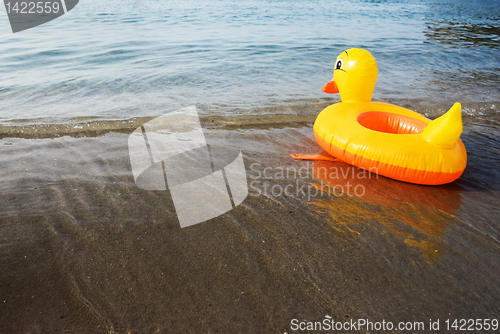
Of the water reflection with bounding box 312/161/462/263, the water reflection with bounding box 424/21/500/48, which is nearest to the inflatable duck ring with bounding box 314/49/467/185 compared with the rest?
the water reflection with bounding box 312/161/462/263

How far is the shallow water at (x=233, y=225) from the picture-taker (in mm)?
2016

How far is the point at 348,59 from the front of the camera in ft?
→ 13.3

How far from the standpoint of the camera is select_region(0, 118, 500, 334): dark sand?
1.98 metres

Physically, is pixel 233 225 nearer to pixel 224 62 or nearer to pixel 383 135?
pixel 383 135

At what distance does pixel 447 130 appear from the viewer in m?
3.18

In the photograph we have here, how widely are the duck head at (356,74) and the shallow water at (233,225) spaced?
0.84 meters

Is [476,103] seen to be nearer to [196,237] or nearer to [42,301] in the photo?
[196,237]

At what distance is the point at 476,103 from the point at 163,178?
5984 millimetres

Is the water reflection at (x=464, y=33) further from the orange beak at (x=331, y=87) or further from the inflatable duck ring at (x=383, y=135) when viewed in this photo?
the inflatable duck ring at (x=383, y=135)

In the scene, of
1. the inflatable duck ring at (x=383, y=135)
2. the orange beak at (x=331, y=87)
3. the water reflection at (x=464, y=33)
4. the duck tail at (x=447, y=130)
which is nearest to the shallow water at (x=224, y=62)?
the water reflection at (x=464, y=33)

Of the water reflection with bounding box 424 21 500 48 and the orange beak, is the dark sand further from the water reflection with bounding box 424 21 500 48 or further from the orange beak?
the water reflection with bounding box 424 21 500 48

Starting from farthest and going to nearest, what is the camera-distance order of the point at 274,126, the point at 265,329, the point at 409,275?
the point at 274,126, the point at 409,275, the point at 265,329

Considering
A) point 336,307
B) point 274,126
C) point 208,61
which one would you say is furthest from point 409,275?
point 208,61

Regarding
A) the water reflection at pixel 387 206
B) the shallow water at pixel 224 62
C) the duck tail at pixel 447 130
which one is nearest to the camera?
the water reflection at pixel 387 206
